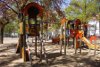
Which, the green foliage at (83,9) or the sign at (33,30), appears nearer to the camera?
the sign at (33,30)

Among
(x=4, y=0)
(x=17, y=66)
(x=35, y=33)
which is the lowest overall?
(x=17, y=66)

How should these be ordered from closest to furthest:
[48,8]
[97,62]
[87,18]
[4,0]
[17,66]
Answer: [17,66] → [97,62] → [4,0] → [48,8] → [87,18]

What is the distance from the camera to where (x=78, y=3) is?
43.0 m

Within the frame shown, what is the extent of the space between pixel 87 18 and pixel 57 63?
91.0 feet

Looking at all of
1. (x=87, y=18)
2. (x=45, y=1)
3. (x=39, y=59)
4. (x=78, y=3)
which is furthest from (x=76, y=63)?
(x=78, y=3)

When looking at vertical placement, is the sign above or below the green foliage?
below

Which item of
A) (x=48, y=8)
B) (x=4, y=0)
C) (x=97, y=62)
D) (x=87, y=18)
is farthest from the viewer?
(x=87, y=18)

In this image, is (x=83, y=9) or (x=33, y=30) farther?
(x=83, y=9)

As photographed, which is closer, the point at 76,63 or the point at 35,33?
the point at 76,63

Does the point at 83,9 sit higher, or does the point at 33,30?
the point at 83,9

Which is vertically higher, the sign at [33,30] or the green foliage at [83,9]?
the green foliage at [83,9]

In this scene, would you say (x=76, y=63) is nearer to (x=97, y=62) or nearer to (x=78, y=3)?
(x=97, y=62)

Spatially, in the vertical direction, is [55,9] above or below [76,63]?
above

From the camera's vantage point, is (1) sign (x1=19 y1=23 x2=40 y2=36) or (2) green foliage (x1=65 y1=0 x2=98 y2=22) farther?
(2) green foliage (x1=65 y1=0 x2=98 y2=22)
